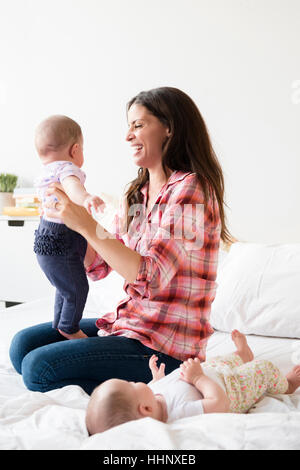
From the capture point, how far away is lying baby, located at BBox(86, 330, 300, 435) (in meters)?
0.93

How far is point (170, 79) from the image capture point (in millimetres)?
2471

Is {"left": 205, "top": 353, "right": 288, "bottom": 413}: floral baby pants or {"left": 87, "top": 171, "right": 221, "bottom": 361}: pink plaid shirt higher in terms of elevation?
{"left": 87, "top": 171, "right": 221, "bottom": 361}: pink plaid shirt

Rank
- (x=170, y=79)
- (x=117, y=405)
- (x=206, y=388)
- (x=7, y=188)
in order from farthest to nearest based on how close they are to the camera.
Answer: (x=7, y=188)
(x=170, y=79)
(x=206, y=388)
(x=117, y=405)

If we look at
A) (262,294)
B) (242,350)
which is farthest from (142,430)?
(262,294)

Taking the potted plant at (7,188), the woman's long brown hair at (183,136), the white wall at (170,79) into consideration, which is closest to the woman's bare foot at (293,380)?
the woman's long brown hair at (183,136)

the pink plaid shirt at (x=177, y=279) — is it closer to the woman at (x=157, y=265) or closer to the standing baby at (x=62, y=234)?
the woman at (x=157, y=265)

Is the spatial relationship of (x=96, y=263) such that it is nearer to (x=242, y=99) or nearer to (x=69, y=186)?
(x=69, y=186)

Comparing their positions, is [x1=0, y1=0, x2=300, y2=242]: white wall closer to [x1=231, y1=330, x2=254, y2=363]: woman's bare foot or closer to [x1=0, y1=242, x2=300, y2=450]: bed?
[x1=0, y1=242, x2=300, y2=450]: bed

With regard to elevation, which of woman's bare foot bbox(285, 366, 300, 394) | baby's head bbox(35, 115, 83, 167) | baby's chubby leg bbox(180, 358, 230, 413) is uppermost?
baby's head bbox(35, 115, 83, 167)

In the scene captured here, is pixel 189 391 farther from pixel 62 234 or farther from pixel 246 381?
pixel 62 234

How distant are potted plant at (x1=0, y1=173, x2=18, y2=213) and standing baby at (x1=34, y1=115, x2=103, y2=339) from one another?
5.53 feet

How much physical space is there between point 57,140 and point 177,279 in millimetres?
497

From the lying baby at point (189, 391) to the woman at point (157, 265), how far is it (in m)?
0.09

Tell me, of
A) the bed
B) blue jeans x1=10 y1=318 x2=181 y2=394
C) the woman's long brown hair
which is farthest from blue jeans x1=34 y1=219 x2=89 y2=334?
the woman's long brown hair
